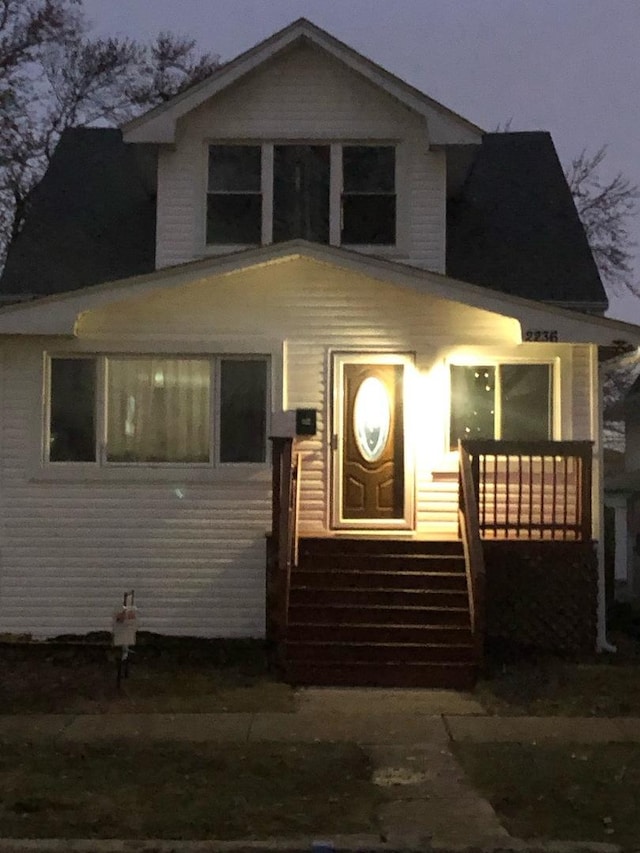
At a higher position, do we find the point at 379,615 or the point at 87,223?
the point at 87,223

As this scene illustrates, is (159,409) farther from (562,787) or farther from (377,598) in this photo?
(562,787)

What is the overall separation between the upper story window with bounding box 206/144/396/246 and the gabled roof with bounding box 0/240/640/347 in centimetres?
195

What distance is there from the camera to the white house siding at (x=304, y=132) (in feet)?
44.4

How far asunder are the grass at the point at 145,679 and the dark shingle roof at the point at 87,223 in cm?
449

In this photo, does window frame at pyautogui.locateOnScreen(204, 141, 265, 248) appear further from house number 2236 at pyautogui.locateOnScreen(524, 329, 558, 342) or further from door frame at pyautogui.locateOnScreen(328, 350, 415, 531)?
house number 2236 at pyautogui.locateOnScreen(524, 329, 558, 342)

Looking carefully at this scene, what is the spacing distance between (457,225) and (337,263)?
141 inches

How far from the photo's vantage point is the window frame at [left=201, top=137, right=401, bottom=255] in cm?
1359

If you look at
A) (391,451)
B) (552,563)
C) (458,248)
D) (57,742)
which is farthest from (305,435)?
(57,742)

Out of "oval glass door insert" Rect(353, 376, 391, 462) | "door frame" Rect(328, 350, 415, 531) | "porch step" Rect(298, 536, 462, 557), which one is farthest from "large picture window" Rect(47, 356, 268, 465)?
"porch step" Rect(298, 536, 462, 557)

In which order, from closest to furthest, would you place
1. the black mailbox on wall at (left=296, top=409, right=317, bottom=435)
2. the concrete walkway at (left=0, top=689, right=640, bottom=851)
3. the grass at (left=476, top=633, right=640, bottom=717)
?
the concrete walkway at (left=0, top=689, right=640, bottom=851), the grass at (left=476, top=633, right=640, bottom=717), the black mailbox on wall at (left=296, top=409, right=317, bottom=435)

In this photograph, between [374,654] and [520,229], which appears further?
[520,229]

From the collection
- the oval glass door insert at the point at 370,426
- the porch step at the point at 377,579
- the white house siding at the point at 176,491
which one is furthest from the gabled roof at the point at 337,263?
the porch step at the point at 377,579

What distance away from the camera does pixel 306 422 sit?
475 inches

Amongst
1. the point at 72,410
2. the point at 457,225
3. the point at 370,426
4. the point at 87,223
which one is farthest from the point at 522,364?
the point at 87,223
